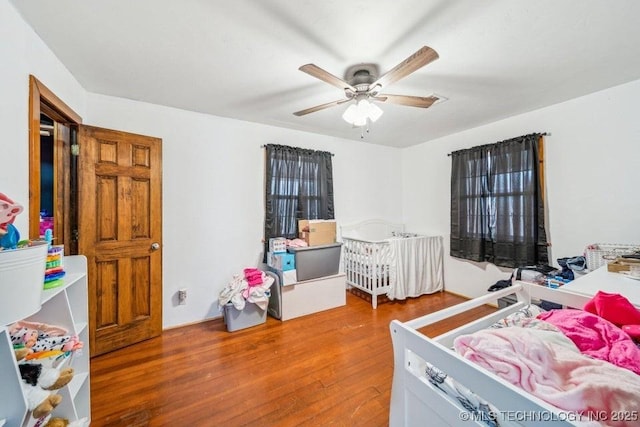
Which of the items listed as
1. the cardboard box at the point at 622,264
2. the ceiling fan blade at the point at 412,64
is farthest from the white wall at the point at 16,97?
the cardboard box at the point at 622,264

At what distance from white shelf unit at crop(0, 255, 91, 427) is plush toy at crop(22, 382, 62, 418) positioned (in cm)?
2

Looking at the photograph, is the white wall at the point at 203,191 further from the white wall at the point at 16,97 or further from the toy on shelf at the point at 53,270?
the toy on shelf at the point at 53,270

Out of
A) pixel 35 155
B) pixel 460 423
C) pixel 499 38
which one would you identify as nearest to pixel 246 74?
pixel 35 155

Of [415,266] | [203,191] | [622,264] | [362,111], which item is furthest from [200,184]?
[622,264]

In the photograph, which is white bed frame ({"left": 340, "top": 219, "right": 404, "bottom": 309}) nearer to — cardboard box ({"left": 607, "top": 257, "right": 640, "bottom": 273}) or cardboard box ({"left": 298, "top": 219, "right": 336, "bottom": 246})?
cardboard box ({"left": 298, "top": 219, "right": 336, "bottom": 246})

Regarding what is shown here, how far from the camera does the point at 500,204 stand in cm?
291

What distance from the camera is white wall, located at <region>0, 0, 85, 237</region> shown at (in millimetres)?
1207

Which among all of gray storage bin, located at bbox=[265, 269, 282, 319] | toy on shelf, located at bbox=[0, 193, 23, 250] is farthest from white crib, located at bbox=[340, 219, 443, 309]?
toy on shelf, located at bbox=[0, 193, 23, 250]

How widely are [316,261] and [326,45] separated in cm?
213

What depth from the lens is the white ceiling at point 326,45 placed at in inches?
51.7

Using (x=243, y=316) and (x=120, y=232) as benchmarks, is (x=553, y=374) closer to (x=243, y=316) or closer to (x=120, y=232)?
(x=243, y=316)

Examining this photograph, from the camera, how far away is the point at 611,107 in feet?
7.18

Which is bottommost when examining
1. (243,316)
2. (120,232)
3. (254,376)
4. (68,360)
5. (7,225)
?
(254,376)

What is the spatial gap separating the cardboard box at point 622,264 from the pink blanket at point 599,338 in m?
1.08
